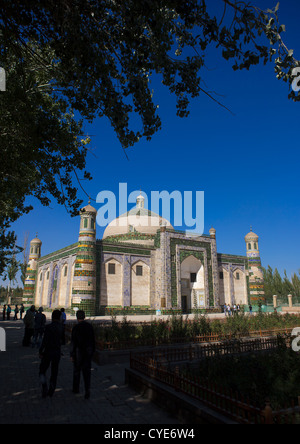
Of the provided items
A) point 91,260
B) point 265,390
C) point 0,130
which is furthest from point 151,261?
point 265,390

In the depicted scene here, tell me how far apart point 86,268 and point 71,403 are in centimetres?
1718

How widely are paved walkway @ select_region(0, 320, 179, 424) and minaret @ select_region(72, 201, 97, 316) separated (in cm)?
1444

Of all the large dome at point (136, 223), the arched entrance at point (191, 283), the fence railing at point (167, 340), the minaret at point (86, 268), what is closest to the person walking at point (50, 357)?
the fence railing at point (167, 340)

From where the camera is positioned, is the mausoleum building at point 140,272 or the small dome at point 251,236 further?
the small dome at point 251,236

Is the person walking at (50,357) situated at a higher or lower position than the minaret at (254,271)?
lower

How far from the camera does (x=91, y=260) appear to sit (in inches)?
850

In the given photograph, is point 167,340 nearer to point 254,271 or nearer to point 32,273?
point 254,271

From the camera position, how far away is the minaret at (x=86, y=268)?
20.8 meters

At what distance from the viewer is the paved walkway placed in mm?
3903

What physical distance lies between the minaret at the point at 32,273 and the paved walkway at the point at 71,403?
83.0ft

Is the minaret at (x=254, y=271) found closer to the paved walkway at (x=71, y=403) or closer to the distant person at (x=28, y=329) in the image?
the distant person at (x=28, y=329)

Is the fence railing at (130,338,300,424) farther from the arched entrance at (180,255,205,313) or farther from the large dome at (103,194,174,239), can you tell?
the large dome at (103,194,174,239)

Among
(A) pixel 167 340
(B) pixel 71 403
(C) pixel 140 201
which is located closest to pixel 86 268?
(A) pixel 167 340

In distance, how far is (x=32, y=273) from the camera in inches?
1215
